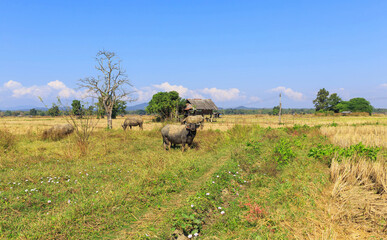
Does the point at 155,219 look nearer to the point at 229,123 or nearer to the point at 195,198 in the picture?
the point at 195,198

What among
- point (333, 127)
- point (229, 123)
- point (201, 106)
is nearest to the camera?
point (333, 127)

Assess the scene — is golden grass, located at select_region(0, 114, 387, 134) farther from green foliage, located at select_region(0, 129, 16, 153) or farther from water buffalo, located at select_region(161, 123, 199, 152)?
water buffalo, located at select_region(161, 123, 199, 152)

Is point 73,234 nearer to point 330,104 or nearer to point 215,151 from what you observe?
point 215,151

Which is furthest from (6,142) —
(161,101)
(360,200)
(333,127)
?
(161,101)

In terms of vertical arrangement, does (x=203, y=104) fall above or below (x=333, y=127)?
above

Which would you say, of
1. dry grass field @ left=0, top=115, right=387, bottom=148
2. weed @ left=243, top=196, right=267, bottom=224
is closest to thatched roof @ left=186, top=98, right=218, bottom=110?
dry grass field @ left=0, top=115, right=387, bottom=148

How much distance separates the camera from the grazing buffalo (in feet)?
46.1

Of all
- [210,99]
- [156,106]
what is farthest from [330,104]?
[156,106]

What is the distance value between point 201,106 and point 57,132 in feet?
95.4

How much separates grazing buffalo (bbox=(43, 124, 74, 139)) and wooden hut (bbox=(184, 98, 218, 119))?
2567cm

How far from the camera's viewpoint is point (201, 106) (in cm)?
4072

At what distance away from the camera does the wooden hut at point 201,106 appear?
39.8 metres

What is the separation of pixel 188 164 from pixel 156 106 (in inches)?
1194

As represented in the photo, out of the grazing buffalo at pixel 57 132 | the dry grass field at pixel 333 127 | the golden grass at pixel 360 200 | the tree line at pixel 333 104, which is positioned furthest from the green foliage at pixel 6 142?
the tree line at pixel 333 104
